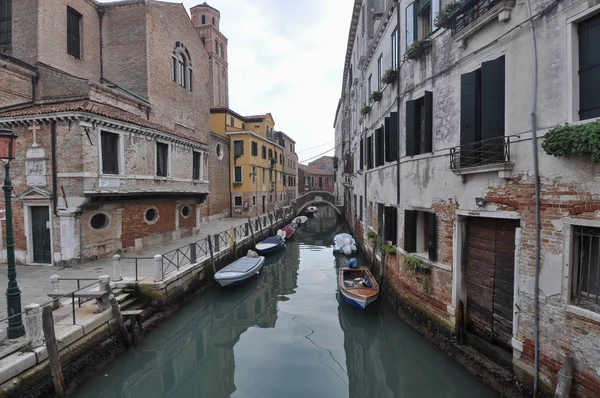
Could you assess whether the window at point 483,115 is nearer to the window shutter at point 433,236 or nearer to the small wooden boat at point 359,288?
the window shutter at point 433,236

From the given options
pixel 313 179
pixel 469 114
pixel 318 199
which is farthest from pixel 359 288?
pixel 313 179

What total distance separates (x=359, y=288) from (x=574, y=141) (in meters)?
6.35

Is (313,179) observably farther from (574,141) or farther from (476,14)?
(574,141)

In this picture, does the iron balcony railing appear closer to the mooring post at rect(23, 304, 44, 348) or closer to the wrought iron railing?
the wrought iron railing

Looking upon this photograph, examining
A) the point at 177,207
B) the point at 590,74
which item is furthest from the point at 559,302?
the point at 177,207

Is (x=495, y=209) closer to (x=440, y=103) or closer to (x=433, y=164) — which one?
(x=433, y=164)

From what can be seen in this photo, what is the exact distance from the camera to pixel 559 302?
4.37 m

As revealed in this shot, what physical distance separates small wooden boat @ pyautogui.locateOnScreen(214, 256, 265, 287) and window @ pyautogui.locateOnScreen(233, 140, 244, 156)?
13945mm

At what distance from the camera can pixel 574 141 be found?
3.94 metres

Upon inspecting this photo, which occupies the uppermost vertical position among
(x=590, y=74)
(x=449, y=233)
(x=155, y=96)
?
(x=155, y=96)

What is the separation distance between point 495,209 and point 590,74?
2216 millimetres

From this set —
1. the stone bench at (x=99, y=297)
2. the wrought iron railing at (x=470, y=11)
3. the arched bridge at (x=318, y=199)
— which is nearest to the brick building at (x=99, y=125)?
the stone bench at (x=99, y=297)

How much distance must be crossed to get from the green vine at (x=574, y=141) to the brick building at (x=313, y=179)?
48.7 m

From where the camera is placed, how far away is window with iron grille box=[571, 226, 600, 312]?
4.11 meters
